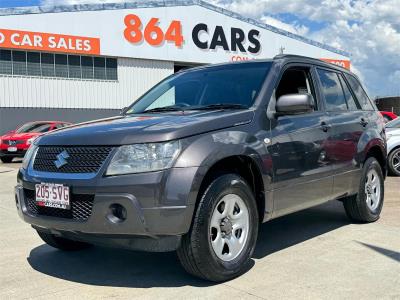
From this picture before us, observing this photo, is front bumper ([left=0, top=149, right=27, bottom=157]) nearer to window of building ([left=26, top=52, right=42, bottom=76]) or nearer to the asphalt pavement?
the asphalt pavement

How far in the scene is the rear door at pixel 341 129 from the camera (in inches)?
207

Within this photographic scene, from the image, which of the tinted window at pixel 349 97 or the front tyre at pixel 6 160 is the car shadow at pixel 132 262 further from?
the front tyre at pixel 6 160

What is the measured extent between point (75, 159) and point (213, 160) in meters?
1.03

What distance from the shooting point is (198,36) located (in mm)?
34469

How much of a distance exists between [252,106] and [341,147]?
1.48 m

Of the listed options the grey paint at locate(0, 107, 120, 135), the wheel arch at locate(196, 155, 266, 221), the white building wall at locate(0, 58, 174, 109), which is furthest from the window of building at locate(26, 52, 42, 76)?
the wheel arch at locate(196, 155, 266, 221)

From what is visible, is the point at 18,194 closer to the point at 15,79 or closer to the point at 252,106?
the point at 252,106

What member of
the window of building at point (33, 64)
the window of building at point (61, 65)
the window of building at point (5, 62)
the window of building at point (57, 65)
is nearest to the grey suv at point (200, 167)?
the window of building at point (5, 62)

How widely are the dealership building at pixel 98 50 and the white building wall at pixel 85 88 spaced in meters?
0.05

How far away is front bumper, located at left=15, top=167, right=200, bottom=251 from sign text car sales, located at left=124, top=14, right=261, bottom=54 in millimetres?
29358

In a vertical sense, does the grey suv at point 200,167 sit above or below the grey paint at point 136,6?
below

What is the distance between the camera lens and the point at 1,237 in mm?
5648

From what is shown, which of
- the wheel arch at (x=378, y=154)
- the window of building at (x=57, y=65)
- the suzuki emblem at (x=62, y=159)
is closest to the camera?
the suzuki emblem at (x=62, y=159)

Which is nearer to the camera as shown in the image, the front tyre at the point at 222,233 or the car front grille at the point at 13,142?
the front tyre at the point at 222,233
